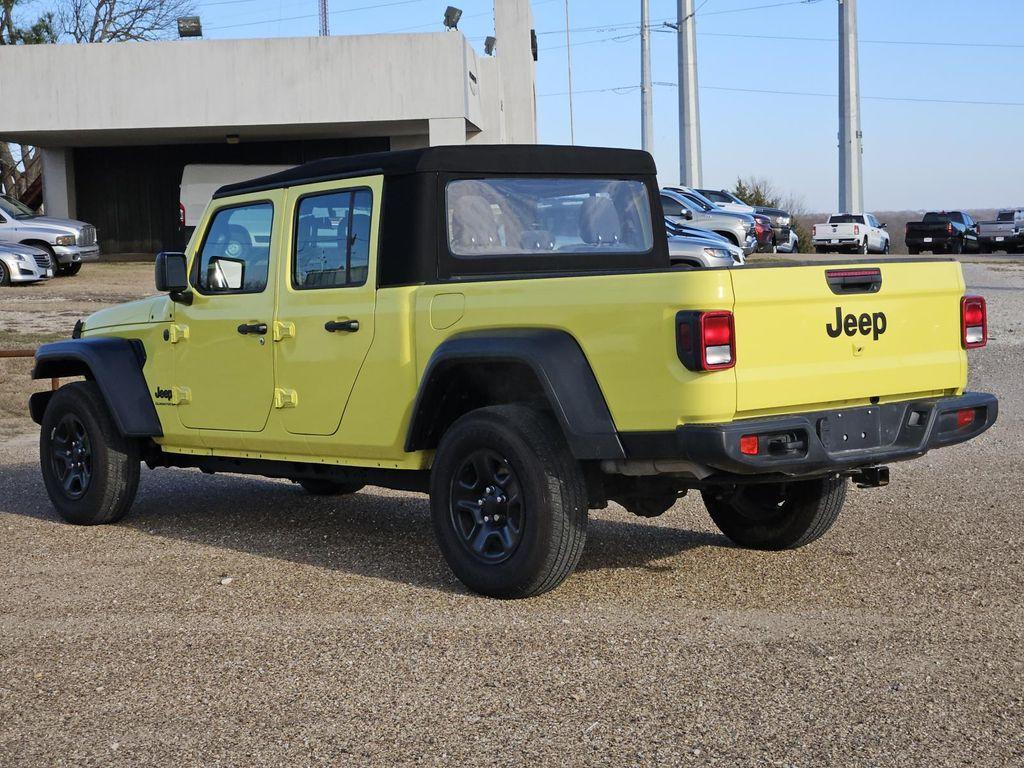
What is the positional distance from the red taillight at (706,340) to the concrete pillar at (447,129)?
1168 inches

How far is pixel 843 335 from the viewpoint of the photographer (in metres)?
5.62

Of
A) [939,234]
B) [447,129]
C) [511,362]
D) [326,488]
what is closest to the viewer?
[511,362]

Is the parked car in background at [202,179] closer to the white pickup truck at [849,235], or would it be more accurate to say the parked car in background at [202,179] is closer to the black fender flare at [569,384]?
the white pickup truck at [849,235]

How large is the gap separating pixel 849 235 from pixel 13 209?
1012 inches

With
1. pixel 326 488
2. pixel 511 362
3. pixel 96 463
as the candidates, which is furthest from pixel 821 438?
pixel 326 488

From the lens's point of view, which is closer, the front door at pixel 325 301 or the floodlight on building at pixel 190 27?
the front door at pixel 325 301

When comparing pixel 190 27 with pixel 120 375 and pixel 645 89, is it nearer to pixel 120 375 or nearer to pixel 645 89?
pixel 645 89

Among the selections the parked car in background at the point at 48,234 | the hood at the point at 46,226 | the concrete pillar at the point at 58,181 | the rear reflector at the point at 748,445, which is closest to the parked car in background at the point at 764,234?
the parked car in background at the point at 48,234

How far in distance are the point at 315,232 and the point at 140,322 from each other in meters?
1.65

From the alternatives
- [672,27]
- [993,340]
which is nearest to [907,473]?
[993,340]

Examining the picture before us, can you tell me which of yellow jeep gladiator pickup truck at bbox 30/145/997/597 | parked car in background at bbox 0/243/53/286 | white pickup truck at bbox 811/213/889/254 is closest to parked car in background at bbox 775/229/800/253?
white pickup truck at bbox 811/213/889/254

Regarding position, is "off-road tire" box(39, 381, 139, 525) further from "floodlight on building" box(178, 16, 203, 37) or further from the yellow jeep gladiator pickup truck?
"floodlight on building" box(178, 16, 203, 37)

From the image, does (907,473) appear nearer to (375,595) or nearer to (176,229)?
(375,595)

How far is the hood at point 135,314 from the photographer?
789 centimetres
